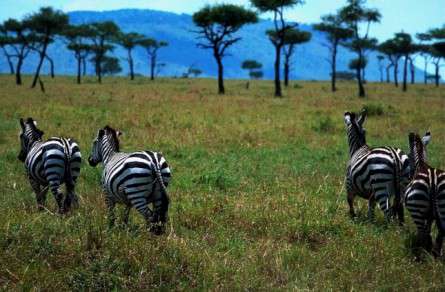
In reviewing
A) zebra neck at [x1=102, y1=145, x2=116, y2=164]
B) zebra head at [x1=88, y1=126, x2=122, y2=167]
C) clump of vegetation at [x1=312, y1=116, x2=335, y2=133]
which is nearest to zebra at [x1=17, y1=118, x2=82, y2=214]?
zebra head at [x1=88, y1=126, x2=122, y2=167]

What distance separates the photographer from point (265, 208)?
359 inches

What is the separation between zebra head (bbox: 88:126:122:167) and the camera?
28.1ft

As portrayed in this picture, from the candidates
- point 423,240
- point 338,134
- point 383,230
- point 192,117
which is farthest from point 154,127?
point 423,240

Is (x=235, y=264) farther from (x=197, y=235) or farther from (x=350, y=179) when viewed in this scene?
(x=350, y=179)

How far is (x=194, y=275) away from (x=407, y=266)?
8.72 feet

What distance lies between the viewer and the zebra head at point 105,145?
8570mm

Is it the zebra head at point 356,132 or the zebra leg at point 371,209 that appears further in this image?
the zebra head at point 356,132

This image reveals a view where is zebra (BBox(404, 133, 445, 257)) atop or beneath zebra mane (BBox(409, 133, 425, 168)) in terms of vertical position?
beneath

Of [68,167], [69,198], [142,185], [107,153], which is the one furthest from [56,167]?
[142,185]

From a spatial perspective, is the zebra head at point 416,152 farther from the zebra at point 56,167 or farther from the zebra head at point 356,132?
the zebra at point 56,167

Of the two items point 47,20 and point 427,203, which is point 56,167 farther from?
point 47,20

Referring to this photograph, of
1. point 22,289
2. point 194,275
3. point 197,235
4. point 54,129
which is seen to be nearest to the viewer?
point 22,289

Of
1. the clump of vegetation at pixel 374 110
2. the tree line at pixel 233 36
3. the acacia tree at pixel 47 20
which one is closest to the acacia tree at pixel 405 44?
the tree line at pixel 233 36

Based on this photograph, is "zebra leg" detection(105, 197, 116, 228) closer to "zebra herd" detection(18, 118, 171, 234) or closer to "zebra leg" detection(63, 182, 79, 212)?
"zebra herd" detection(18, 118, 171, 234)
